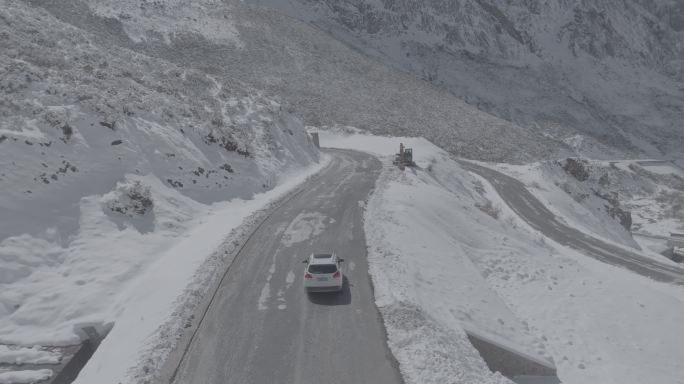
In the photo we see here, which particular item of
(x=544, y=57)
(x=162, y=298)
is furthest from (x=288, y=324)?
(x=544, y=57)

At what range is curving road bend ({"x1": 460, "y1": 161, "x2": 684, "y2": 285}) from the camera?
29.2m

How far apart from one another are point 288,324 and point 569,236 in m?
Result: 30.3

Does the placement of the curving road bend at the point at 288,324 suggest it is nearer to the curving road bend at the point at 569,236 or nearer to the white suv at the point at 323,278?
the white suv at the point at 323,278

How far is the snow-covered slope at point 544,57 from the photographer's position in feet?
296

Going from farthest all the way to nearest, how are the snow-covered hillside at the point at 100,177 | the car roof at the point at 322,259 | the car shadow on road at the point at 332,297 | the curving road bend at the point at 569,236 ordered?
the curving road bend at the point at 569,236, the car roof at the point at 322,259, the car shadow on road at the point at 332,297, the snow-covered hillside at the point at 100,177

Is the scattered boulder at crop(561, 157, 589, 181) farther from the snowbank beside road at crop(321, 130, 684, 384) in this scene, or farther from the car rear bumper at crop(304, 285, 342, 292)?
the car rear bumper at crop(304, 285, 342, 292)

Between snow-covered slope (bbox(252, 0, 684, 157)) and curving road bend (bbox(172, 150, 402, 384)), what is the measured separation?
71.9 metres

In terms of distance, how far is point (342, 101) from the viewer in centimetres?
6681

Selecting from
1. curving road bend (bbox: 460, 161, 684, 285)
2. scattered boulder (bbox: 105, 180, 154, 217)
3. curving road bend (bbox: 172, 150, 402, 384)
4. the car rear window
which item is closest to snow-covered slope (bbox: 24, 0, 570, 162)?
curving road bend (bbox: 460, 161, 684, 285)

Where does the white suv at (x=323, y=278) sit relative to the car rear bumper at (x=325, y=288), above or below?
above

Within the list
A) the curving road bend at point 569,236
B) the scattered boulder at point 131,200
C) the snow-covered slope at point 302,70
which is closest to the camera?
the scattered boulder at point 131,200

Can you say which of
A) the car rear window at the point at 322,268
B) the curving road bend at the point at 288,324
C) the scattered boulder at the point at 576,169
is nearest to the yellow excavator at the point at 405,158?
the curving road bend at the point at 288,324

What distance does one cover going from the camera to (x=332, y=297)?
14805 millimetres

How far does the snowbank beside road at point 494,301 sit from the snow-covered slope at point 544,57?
63.2 meters
